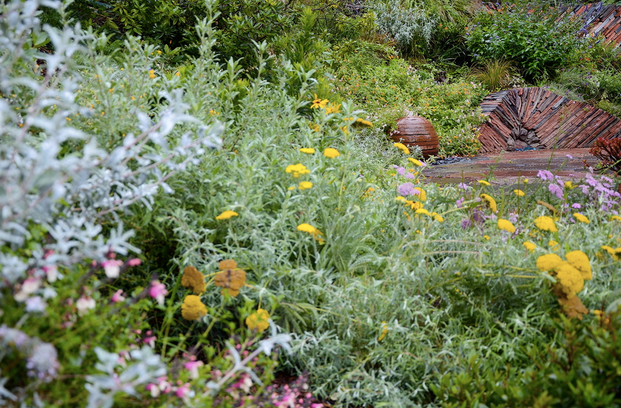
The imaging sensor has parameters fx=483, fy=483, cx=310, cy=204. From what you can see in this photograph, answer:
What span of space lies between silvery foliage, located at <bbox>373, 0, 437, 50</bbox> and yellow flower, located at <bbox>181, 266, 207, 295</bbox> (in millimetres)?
9999

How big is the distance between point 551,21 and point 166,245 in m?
11.2

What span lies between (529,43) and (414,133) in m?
5.51

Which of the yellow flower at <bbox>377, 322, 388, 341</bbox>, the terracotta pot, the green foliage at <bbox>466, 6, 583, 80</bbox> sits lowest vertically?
the terracotta pot

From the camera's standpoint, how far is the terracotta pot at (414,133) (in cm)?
656

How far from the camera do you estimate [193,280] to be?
6.25 ft

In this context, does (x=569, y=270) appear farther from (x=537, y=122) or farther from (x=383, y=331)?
(x=537, y=122)

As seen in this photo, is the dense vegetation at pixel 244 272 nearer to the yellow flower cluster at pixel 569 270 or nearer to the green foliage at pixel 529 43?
the yellow flower cluster at pixel 569 270

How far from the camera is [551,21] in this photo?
1075 cm

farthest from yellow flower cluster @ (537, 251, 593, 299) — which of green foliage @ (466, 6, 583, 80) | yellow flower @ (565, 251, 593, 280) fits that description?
green foliage @ (466, 6, 583, 80)

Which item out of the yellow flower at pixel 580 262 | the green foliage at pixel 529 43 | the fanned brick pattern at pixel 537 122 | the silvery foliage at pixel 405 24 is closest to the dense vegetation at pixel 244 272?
the yellow flower at pixel 580 262

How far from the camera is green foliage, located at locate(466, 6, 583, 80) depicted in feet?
33.4

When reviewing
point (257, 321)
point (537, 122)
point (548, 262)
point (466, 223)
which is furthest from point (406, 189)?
point (537, 122)

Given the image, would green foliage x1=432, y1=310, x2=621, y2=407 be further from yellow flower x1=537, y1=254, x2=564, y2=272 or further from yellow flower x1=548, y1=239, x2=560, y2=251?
yellow flower x1=548, y1=239, x2=560, y2=251

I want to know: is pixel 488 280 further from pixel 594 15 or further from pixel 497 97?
pixel 594 15
